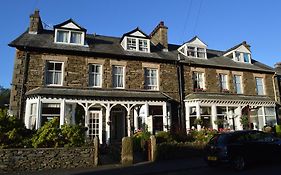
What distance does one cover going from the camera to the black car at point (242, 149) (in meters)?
9.09

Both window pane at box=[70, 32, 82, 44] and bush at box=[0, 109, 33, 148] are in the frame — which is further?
window pane at box=[70, 32, 82, 44]

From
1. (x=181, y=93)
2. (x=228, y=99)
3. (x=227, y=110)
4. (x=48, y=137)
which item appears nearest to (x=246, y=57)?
(x=228, y=99)

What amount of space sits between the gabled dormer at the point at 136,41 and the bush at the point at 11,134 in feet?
34.9

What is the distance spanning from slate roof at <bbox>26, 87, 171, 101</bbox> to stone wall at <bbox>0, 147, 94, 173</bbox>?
17.1 feet

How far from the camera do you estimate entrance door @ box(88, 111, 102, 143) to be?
16.7 meters

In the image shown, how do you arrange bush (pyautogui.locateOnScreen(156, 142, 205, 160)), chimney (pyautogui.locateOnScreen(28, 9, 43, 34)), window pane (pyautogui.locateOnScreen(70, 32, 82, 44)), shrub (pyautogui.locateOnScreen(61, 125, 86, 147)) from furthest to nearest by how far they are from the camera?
chimney (pyautogui.locateOnScreen(28, 9, 43, 34)) → window pane (pyautogui.locateOnScreen(70, 32, 82, 44)) → bush (pyautogui.locateOnScreen(156, 142, 205, 160)) → shrub (pyautogui.locateOnScreen(61, 125, 86, 147))

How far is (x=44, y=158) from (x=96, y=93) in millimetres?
6497

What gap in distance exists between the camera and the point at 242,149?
920 cm

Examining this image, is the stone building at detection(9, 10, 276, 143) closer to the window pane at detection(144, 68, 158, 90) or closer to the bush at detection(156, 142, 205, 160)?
the window pane at detection(144, 68, 158, 90)

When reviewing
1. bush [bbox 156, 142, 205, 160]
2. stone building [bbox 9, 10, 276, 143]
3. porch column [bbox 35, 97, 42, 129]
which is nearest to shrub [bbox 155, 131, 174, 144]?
bush [bbox 156, 142, 205, 160]

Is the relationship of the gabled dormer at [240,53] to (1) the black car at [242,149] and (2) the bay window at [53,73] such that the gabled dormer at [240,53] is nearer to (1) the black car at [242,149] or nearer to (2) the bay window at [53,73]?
(1) the black car at [242,149]

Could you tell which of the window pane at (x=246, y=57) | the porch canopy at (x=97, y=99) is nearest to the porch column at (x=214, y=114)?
the porch canopy at (x=97, y=99)

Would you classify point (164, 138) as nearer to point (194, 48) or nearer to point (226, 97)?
point (226, 97)

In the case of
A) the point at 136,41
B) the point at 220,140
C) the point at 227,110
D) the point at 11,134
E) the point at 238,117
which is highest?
the point at 136,41
